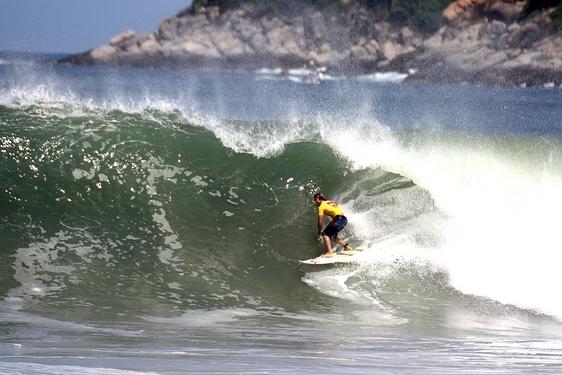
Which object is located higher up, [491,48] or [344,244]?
[491,48]

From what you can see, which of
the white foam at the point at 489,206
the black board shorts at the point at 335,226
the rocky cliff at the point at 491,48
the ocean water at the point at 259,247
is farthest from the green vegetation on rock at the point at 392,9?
the black board shorts at the point at 335,226

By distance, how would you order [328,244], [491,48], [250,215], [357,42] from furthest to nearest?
1. [357,42]
2. [491,48]
3. [250,215]
4. [328,244]

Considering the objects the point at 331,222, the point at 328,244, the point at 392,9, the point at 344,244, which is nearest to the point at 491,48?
the point at 392,9

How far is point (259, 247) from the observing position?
41.4ft

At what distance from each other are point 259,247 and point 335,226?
98 centimetres

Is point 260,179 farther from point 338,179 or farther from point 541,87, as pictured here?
point 541,87

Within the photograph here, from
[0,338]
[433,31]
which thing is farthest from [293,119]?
[433,31]

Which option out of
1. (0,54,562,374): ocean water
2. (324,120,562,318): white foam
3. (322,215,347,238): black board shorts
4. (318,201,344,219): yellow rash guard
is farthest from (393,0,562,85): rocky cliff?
(322,215,347,238): black board shorts

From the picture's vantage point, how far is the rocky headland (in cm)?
9531

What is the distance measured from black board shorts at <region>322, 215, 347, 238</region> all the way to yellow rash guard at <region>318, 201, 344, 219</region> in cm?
8

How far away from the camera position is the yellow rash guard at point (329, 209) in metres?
12.5

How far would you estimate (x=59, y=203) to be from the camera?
1277cm

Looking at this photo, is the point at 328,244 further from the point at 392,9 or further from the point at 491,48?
the point at 392,9

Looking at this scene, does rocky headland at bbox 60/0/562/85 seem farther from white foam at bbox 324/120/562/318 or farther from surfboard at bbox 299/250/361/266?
surfboard at bbox 299/250/361/266
